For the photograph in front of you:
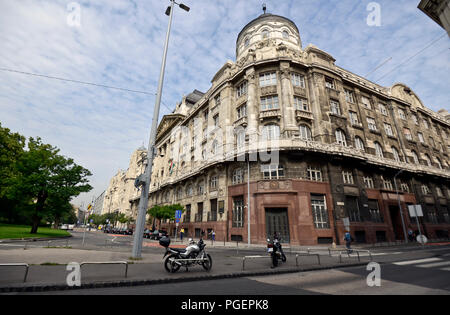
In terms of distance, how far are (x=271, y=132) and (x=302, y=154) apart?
4.79 meters

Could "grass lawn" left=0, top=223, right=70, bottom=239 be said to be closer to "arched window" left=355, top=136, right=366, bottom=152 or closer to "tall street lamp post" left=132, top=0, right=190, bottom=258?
"tall street lamp post" left=132, top=0, right=190, bottom=258

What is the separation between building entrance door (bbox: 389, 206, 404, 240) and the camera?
26898 mm

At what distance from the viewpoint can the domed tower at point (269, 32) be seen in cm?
3353

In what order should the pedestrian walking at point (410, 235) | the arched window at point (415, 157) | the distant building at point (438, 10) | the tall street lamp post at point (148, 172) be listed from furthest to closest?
the arched window at point (415, 157) < the pedestrian walking at point (410, 235) < the distant building at point (438, 10) < the tall street lamp post at point (148, 172)

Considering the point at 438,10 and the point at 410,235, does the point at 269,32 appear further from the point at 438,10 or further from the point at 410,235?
the point at 410,235

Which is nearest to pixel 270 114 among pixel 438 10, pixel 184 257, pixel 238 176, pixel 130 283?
pixel 238 176

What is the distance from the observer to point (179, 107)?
178 feet

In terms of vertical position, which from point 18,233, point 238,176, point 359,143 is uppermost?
point 359,143

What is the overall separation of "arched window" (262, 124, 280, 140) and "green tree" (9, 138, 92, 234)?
23228 millimetres

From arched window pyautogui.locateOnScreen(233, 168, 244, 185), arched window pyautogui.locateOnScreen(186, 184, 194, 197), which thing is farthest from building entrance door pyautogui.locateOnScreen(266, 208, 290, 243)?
arched window pyautogui.locateOnScreen(186, 184, 194, 197)

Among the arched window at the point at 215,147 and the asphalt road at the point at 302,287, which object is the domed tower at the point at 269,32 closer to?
the arched window at the point at 215,147

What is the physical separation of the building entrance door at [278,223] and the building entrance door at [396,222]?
56.5 feet

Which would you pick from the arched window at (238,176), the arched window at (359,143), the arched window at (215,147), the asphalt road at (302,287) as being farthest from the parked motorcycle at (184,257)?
the arched window at (359,143)

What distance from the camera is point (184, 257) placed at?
788 centimetres
